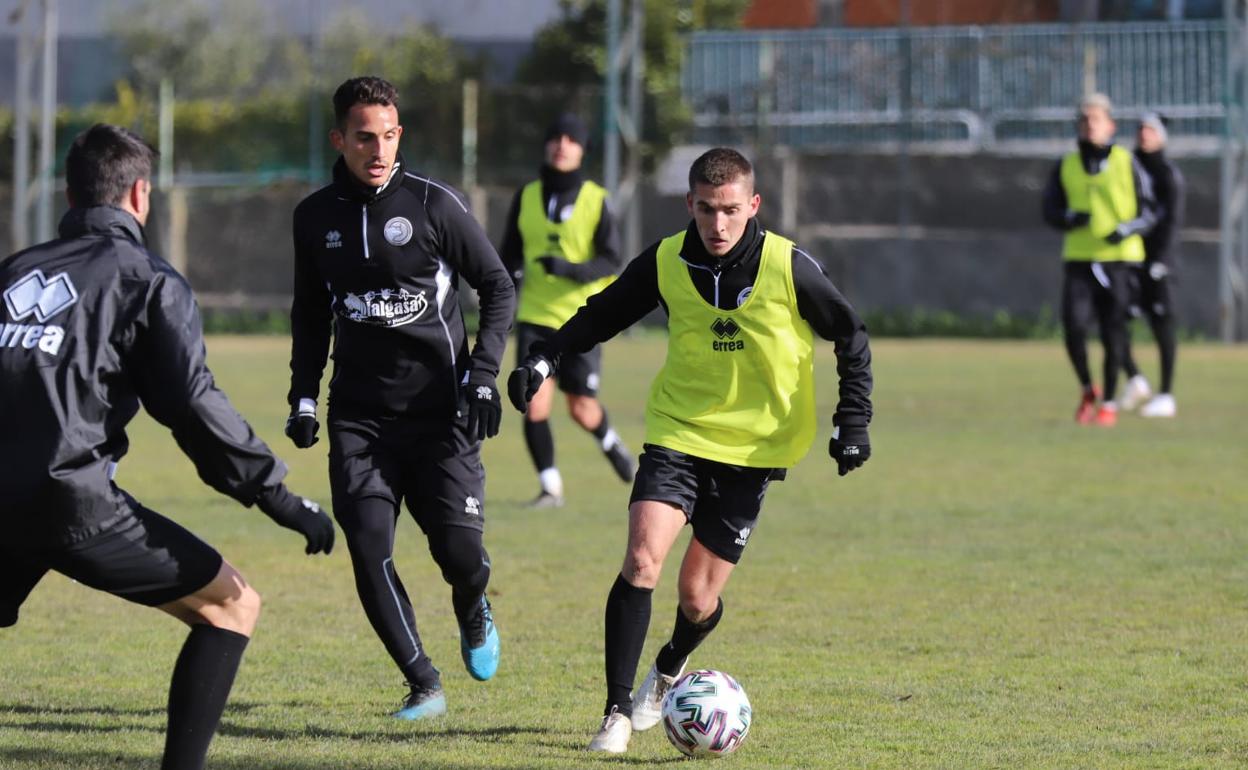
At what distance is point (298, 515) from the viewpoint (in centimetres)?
470

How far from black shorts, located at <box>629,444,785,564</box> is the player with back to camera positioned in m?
1.40

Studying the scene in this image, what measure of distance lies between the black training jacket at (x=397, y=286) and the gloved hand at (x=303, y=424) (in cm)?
4

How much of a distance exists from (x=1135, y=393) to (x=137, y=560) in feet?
42.7

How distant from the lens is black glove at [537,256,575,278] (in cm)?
1097

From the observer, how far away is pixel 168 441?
14.5 m

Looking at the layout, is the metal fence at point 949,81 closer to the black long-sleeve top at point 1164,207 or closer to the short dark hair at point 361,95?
the black long-sleeve top at point 1164,207

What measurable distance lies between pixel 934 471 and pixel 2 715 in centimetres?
771

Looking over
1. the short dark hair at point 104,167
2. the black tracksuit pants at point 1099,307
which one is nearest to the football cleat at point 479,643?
the short dark hair at point 104,167

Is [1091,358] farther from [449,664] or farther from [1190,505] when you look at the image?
[449,664]

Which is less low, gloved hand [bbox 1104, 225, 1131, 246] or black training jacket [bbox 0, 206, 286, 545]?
gloved hand [bbox 1104, 225, 1131, 246]

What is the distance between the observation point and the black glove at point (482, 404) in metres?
6.06

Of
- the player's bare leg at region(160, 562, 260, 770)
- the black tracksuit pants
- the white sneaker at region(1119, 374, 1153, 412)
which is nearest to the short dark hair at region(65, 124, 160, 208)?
the player's bare leg at region(160, 562, 260, 770)

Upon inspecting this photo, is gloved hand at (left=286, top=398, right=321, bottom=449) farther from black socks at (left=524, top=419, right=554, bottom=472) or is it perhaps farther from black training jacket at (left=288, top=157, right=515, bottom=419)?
black socks at (left=524, top=419, right=554, bottom=472)

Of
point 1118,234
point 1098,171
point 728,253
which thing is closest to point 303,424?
point 728,253
